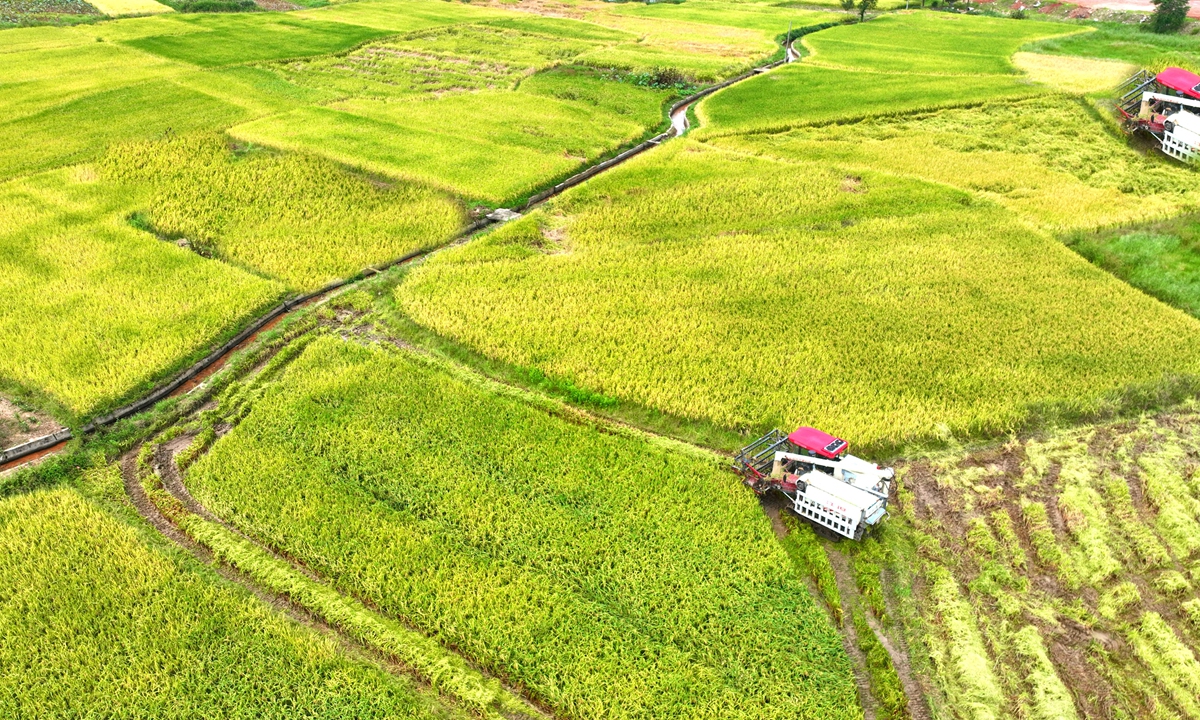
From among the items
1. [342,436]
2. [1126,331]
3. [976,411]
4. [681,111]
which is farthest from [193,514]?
[681,111]

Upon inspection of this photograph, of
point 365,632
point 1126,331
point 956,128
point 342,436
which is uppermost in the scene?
point 956,128

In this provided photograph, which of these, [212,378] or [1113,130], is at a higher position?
[1113,130]

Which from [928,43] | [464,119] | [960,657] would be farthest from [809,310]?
[928,43]

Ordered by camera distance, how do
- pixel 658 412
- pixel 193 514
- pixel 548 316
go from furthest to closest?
pixel 548 316
pixel 658 412
pixel 193 514

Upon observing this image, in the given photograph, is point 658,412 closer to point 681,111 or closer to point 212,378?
point 212,378

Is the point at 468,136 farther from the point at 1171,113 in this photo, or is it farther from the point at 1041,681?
the point at 1171,113

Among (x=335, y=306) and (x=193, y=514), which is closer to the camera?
(x=193, y=514)

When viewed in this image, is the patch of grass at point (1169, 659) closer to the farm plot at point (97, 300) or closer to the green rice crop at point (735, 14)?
the farm plot at point (97, 300)
